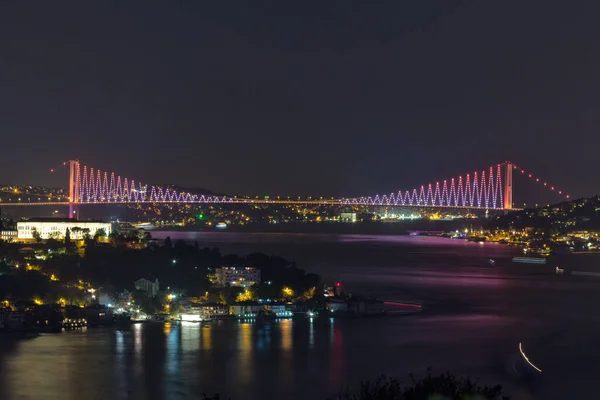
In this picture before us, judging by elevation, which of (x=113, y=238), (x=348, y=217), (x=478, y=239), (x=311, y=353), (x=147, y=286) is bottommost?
(x=311, y=353)

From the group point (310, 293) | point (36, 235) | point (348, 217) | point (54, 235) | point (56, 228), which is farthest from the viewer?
point (348, 217)

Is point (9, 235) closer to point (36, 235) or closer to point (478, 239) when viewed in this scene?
point (36, 235)

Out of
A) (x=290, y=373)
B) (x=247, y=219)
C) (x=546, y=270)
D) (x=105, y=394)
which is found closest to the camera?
(x=105, y=394)

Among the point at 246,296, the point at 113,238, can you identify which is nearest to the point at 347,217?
the point at 113,238

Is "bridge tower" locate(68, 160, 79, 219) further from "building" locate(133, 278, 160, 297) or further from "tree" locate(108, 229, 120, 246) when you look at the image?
"building" locate(133, 278, 160, 297)

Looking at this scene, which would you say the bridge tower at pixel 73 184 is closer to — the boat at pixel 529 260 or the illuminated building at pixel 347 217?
the boat at pixel 529 260

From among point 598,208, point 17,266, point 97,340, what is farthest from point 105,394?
point 598,208

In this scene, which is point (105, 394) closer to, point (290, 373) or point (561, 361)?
point (290, 373)

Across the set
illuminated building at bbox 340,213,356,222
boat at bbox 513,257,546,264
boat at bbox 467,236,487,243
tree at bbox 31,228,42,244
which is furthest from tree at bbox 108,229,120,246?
illuminated building at bbox 340,213,356,222
